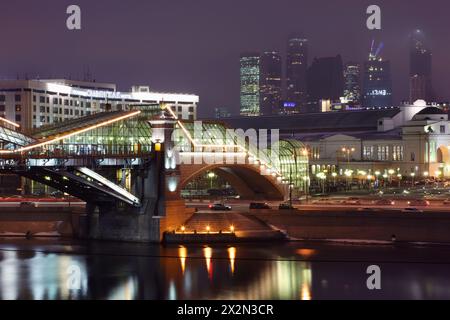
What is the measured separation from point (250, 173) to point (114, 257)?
23330mm

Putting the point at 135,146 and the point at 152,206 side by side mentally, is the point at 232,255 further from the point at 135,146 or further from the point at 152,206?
the point at 135,146

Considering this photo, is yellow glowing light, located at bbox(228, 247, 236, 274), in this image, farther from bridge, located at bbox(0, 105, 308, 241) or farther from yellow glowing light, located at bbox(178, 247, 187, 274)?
bridge, located at bbox(0, 105, 308, 241)

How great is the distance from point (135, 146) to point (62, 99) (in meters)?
53.7

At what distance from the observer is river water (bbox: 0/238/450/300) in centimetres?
3997

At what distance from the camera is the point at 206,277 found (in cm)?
4312

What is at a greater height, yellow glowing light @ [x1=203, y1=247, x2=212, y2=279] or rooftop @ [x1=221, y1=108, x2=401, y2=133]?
rooftop @ [x1=221, y1=108, x2=401, y2=133]

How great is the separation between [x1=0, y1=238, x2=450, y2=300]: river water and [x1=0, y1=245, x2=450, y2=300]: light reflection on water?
4cm

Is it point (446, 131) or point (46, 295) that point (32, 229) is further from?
point (446, 131)

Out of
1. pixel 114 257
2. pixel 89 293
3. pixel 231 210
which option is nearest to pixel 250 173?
pixel 231 210

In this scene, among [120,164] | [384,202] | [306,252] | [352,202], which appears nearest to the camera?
[306,252]

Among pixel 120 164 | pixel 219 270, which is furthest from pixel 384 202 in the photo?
pixel 219 270

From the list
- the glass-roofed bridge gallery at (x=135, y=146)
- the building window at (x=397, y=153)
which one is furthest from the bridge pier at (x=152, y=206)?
the building window at (x=397, y=153)

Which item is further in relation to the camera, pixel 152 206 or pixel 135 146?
pixel 135 146

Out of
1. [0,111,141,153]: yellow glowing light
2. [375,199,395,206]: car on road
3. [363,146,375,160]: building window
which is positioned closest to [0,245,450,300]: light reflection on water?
[0,111,141,153]: yellow glowing light
